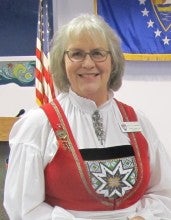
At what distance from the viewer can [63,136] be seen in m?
1.30

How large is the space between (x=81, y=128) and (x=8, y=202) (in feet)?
1.17

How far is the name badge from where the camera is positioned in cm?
140

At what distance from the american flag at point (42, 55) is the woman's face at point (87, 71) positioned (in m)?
1.67

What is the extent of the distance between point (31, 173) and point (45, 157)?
0.07 meters

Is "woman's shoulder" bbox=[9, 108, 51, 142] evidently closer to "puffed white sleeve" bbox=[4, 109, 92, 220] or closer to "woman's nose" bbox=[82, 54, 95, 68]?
"puffed white sleeve" bbox=[4, 109, 92, 220]

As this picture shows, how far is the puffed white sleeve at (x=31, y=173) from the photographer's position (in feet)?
4.12

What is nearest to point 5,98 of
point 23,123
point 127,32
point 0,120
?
point 0,120

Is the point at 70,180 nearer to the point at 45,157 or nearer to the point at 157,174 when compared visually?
the point at 45,157

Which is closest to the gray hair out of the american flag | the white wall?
the american flag

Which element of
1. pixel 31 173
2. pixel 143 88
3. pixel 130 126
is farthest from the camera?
pixel 143 88

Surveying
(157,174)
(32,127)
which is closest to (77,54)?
(32,127)

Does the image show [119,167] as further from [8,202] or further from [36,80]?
[36,80]

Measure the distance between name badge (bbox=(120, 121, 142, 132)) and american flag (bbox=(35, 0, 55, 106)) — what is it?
1651 millimetres

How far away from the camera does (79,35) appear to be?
131 cm
